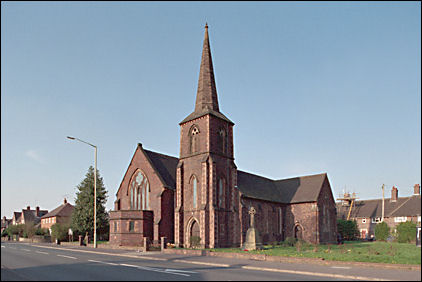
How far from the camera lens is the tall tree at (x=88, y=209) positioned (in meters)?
52.1

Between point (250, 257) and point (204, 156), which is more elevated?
point (204, 156)

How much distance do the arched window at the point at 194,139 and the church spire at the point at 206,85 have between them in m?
2.59

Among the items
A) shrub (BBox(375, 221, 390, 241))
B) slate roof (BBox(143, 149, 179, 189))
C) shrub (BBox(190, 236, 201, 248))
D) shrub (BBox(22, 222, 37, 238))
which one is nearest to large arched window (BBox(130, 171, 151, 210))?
slate roof (BBox(143, 149, 179, 189))

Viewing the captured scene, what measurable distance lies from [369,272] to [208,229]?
2122cm

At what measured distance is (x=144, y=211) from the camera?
40125 millimetres

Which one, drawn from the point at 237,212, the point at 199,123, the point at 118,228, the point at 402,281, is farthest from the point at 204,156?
the point at 402,281

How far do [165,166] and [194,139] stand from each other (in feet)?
22.3

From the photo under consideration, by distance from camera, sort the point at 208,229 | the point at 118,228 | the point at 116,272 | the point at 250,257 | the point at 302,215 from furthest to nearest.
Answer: the point at 302,215 < the point at 118,228 < the point at 208,229 < the point at 250,257 < the point at 116,272

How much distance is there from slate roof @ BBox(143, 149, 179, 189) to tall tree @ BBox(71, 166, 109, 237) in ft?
47.4

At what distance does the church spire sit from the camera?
4228cm

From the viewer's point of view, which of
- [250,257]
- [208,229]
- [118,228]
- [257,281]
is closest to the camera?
[257,281]

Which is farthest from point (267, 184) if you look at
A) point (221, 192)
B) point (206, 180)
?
point (206, 180)

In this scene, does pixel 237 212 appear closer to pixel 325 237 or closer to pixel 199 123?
pixel 199 123

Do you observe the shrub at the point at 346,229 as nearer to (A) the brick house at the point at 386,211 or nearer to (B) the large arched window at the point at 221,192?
(A) the brick house at the point at 386,211
